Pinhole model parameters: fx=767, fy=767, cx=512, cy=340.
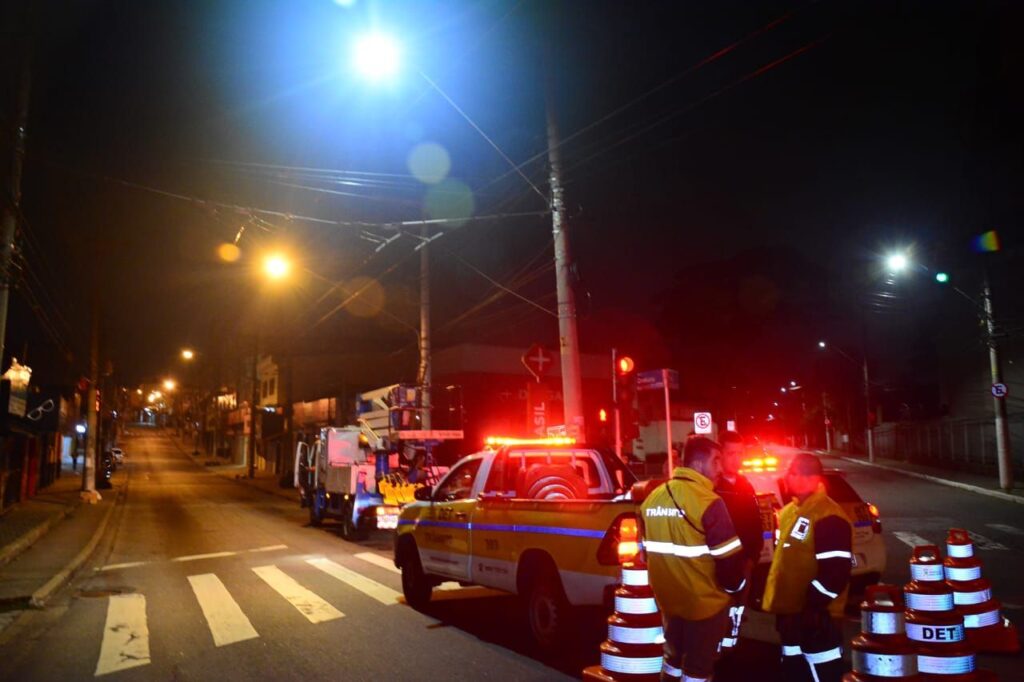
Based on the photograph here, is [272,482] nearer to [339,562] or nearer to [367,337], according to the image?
[367,337]

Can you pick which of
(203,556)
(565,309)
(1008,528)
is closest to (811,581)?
(565,309)

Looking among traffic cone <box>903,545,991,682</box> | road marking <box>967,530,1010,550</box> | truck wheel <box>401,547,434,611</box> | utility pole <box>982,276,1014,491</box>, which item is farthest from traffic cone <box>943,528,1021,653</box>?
utility pole <box>982,276,1014,491</box>

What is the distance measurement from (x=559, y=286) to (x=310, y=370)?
39.0 meters

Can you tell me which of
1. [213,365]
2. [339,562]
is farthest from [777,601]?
[213,365]

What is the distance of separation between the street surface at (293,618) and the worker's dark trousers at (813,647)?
80.1 inches

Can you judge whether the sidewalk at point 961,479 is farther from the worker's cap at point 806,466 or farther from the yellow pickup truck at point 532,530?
the worker's cap at point 806,466

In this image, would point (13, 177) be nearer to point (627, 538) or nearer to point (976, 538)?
point (627, 538)

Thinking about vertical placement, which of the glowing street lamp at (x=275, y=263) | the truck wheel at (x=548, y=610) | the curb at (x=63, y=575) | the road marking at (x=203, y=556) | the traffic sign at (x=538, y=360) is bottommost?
the road marking at (x=203, y=556)

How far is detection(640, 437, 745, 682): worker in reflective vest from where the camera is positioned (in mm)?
4168

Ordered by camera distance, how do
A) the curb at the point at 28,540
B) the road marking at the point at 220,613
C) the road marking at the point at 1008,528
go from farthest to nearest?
the road marking at the point at 1008,528 → the curb at the point at 28,540 → the road marking at the point at 220,613

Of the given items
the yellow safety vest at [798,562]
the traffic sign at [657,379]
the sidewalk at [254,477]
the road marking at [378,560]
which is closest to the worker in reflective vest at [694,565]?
the yellow safety vest at [798,562]

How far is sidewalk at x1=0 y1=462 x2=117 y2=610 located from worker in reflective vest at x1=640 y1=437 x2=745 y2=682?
966 centimetres

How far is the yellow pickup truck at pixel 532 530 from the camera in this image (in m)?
6.49

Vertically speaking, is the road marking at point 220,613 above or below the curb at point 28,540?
below
